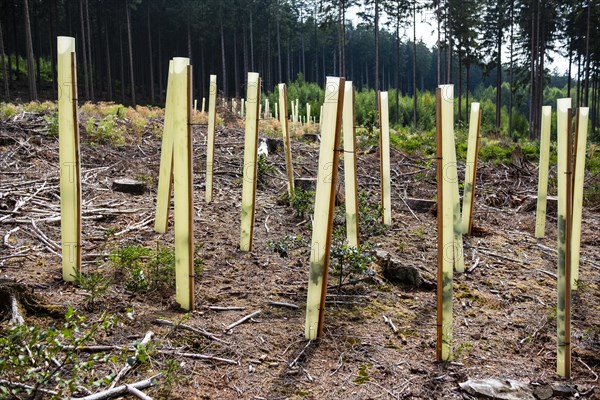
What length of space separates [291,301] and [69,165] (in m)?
1.81

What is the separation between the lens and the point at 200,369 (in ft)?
9.53

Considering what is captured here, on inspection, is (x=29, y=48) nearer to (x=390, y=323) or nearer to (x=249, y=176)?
(x=249, y=176)

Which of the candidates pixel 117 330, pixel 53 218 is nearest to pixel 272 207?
pixel 53 218

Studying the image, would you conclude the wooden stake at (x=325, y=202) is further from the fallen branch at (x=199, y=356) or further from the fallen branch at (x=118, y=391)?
the fallen branch at (x=118, y=391)

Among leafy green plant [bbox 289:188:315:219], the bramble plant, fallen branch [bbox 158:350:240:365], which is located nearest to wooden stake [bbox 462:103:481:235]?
leafy green plant [bbox 289:188:315:219]

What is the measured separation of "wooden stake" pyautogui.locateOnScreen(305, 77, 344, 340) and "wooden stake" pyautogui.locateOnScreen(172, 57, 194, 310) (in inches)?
32.4

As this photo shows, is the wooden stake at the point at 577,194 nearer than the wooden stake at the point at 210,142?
Yes

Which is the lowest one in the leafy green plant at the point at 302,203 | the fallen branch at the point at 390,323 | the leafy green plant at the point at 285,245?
the fallen branch at the point at 390,323

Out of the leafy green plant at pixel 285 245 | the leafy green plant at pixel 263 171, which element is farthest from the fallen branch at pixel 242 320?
the leafy green plant at pixel 263 171

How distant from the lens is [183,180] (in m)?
3.61

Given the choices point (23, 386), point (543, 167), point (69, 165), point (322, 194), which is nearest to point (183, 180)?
point (69, 165)

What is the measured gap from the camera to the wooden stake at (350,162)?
15.2 ft

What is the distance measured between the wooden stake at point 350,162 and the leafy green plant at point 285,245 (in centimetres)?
49

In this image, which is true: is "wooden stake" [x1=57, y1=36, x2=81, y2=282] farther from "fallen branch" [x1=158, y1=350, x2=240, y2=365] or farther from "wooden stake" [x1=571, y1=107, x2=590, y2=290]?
"wooden stake" [x1=571, y1=107, x2=590, y2=290]
